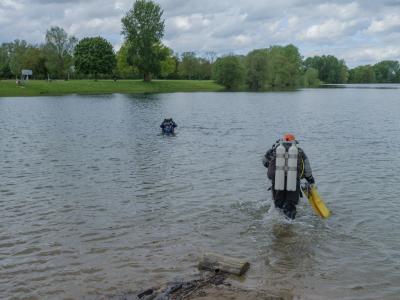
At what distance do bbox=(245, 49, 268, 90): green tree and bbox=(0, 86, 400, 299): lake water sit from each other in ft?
344

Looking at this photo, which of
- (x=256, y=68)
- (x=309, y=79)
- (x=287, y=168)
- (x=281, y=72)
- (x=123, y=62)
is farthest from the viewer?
(x=309, y=79)

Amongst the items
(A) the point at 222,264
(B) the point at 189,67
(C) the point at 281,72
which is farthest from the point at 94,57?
(A) the point at 222,264

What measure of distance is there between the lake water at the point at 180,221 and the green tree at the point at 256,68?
104894 mm

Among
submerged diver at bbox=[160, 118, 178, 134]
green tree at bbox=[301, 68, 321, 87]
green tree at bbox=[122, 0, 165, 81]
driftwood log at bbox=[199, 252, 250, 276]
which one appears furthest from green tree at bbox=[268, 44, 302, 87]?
driftwood log at bbox=[199, 252, 250, 276]

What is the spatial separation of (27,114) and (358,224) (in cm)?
4351

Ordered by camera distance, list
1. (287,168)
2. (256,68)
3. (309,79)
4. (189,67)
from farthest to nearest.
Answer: (309,79)
(189,67)
(256,68)
(287,168)

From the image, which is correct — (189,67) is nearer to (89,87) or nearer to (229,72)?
(229,72)

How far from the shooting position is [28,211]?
13.9 m

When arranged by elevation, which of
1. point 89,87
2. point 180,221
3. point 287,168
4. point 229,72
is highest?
point 229,72

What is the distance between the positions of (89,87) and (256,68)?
4972cm

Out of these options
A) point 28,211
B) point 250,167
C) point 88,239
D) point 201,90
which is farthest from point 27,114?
point 201,90

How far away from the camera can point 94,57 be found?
119m

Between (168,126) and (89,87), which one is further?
(89,87)

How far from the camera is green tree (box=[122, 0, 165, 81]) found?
11362 cm
